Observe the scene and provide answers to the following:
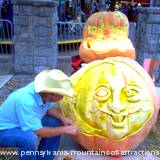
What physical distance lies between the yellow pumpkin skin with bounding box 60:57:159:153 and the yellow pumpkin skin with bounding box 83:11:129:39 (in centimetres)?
51

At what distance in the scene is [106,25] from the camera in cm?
345

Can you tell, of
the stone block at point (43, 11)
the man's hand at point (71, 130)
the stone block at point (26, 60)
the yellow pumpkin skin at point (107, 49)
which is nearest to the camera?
the man's hand at point (71, 130)

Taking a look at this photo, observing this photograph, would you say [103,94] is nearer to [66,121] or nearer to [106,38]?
[66,121]

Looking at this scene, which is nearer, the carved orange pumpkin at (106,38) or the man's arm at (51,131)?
the man's arm at (51,131)

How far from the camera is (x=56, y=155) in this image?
123 inches

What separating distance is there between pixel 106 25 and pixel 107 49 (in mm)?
273

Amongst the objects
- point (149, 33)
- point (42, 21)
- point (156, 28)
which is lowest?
point (149, 33)

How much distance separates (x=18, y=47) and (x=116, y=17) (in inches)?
136

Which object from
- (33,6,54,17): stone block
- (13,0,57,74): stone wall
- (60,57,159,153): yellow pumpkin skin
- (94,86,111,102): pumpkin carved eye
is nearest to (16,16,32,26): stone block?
(13,0,57,74): stone wall

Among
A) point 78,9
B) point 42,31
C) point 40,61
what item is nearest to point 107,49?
point 42,31

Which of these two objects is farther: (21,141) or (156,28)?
(156,28)

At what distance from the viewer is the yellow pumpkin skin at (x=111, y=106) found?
2.80 m

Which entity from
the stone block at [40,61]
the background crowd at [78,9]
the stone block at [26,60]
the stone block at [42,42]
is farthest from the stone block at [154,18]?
the background crowd at [78,9]

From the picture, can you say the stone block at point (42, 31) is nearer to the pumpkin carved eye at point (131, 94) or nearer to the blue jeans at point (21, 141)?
the pumpkin carved eye at point (131, 94)
